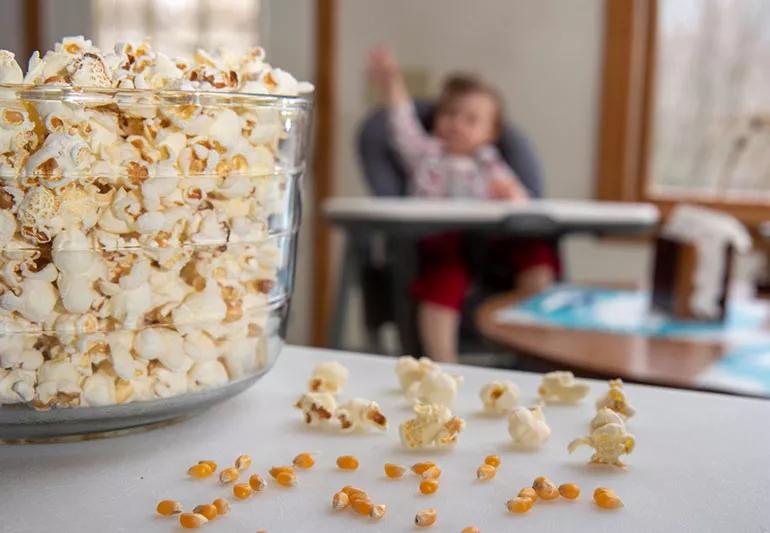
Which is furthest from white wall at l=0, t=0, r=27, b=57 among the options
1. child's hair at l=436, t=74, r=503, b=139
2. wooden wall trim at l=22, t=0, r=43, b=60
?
child's hair at l=436, t=74, r=503, b=139

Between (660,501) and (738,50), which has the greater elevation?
(738,50)

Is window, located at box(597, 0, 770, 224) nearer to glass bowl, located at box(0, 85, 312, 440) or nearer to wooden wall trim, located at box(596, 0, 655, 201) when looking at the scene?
wooden wall trim, located at box(596, 0, 655, 201)

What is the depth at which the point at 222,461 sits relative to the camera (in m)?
0.50

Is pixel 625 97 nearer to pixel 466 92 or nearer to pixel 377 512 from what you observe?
pixel 466 92

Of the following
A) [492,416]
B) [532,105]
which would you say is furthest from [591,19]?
[492,416]

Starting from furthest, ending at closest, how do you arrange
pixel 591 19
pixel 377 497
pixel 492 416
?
pixel 591 19 → pixel 492 416 → pixel 377 497

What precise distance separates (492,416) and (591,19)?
3.16 metres

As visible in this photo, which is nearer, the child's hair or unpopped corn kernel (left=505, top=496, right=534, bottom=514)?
unpopped corn kernel (left=505, top=496, right=534, bottom=514)

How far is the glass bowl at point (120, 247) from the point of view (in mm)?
473

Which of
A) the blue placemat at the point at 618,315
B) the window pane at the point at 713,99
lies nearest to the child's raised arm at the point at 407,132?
the window pane at the point at 713,99

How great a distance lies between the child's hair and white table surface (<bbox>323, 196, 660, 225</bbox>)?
71 cm

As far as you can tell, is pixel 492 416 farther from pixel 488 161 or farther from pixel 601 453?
pixel 488 161

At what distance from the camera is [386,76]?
342 cm

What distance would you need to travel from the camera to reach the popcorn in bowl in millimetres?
473
